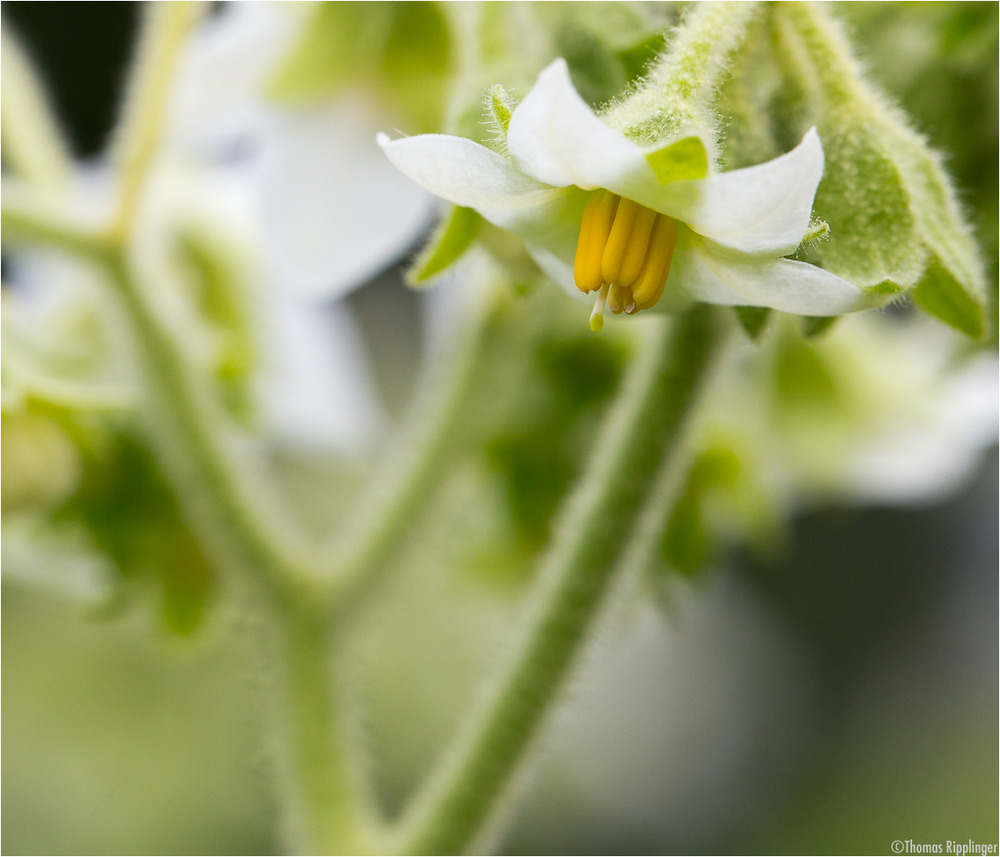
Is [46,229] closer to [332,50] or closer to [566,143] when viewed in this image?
[332,50]

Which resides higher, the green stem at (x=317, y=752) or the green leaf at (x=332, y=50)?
the green leaf at (x=332, y=50)

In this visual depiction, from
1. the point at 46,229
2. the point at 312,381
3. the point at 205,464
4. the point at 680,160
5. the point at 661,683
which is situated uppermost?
the point at 680,160

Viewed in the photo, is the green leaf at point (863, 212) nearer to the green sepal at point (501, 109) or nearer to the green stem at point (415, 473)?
the green sepal at point (501, 109)

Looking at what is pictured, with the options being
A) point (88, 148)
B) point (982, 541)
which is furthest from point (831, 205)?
point (982, 541)

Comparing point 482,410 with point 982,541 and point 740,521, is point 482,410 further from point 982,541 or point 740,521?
point 982,541

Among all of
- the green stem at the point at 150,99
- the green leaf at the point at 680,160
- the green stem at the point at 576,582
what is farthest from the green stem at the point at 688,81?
the green stem at the point at 150,99

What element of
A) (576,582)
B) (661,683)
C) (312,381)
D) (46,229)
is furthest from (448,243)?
(661,683)
